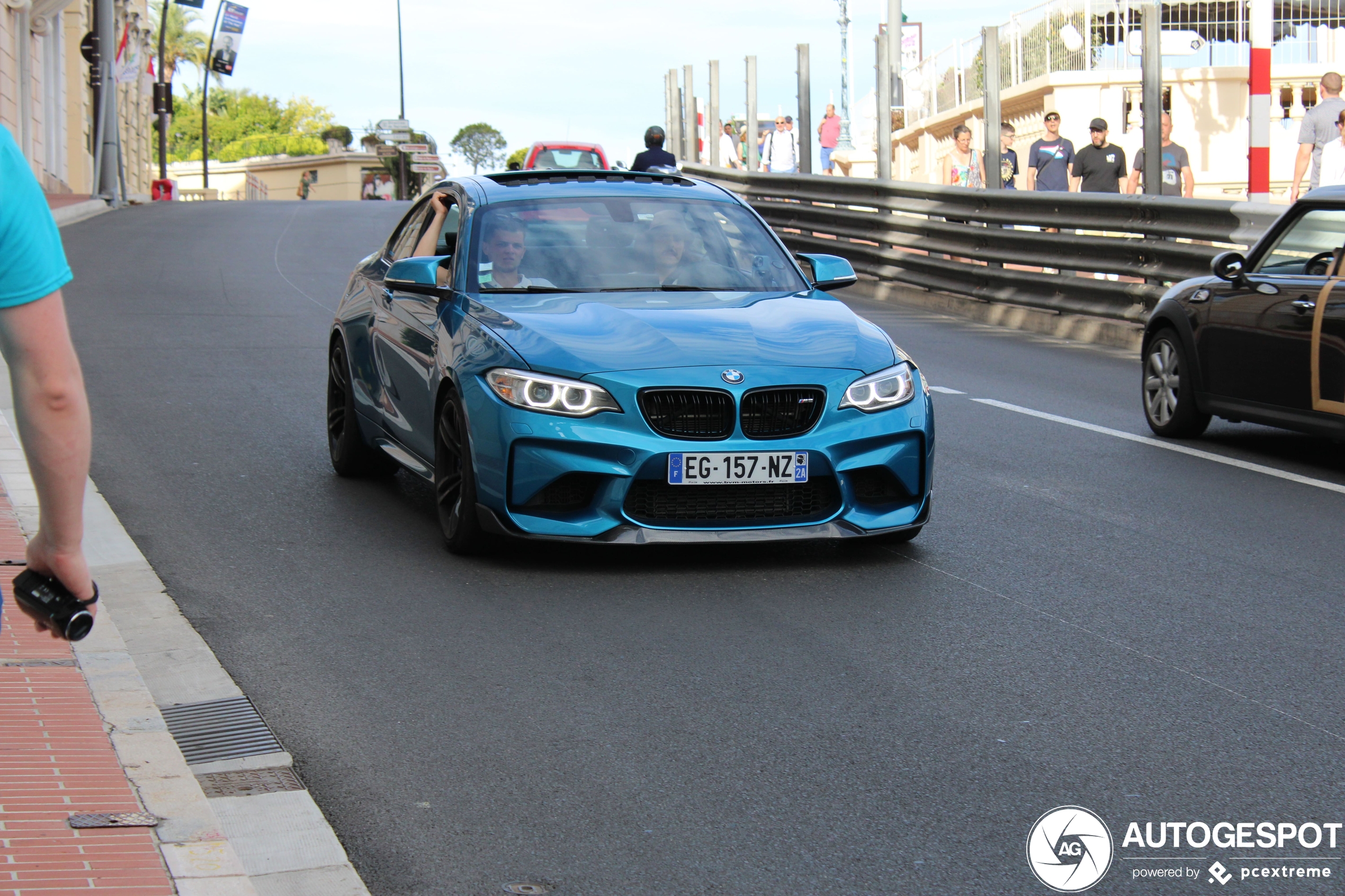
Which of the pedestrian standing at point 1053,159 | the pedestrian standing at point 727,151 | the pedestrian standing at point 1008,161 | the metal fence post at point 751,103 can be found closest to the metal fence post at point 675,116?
the pedestrian standing at point 727,151

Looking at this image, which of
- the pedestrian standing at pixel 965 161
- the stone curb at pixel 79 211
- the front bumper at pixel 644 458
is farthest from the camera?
the stone curb at pixel 79 211

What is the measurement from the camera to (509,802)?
4.03m

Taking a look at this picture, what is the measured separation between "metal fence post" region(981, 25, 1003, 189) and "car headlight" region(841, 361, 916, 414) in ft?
38.9

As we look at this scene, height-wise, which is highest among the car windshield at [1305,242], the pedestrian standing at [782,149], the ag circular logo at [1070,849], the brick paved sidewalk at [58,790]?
the pedestrian standing at [782,149]

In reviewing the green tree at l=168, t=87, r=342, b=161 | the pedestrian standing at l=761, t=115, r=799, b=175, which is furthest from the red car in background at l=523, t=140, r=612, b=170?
the green tree at l=168, t=87, r=342, b=161

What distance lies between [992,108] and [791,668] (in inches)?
554

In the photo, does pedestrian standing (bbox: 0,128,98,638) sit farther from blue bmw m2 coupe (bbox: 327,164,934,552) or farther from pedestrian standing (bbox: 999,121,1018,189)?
pedestrian standing (bbox: 999,121,1018,189)

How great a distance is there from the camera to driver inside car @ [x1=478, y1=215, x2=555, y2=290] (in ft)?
24.0

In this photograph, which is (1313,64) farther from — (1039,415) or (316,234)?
A: (1039,415)

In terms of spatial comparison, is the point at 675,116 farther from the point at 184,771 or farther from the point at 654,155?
the point at 184,771

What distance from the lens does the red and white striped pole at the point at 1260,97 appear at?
47.6ft

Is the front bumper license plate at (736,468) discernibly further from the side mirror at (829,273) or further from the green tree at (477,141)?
the green tree at (477,141)

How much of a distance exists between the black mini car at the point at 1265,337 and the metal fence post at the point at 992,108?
832 centimetres

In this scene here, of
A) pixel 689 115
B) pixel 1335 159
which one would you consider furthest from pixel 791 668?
pixel 689 115
